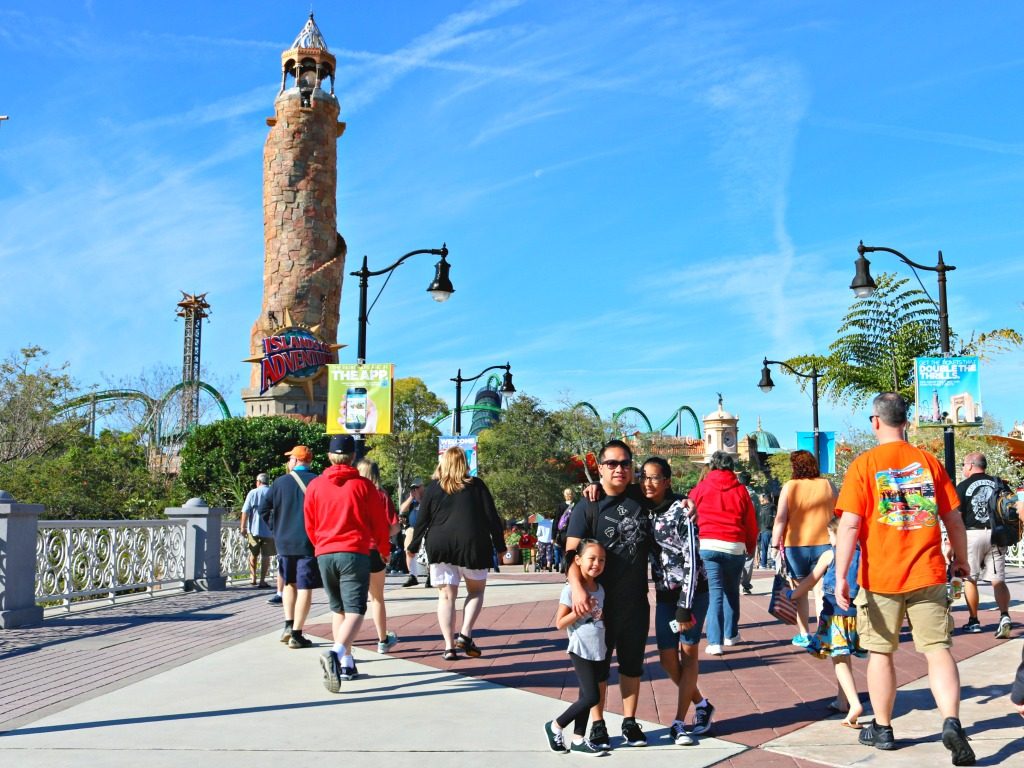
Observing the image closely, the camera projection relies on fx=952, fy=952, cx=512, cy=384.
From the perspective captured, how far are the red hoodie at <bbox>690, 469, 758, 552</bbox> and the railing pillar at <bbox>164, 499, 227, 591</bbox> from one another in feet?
30.6

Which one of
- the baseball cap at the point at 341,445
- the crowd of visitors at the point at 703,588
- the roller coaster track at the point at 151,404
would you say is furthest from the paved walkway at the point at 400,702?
the roller coaster track at the point at 151,404

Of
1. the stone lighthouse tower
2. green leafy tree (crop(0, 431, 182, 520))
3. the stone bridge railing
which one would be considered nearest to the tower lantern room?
the stone lighthouse tower

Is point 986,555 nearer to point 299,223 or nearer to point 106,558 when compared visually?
point 106,558

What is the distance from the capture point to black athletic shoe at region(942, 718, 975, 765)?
4680mm

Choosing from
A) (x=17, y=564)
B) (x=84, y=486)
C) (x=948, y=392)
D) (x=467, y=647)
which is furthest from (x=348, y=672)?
(x=84, y=486)

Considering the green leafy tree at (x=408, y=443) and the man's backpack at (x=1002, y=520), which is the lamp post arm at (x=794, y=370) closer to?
the man's backpack at (x=1002, y=520)

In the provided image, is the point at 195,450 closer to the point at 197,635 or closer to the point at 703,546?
the point at 197,635

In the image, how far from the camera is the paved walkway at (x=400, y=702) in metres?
5.04

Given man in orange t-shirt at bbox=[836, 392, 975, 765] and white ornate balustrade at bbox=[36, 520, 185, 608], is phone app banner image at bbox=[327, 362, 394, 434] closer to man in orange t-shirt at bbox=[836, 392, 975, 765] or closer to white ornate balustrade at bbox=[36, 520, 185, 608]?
white ornate balustrade at bbox=[36, 520, 185, 608]

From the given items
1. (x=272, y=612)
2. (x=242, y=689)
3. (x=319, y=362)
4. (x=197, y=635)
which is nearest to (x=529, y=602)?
(x=272, y=612)

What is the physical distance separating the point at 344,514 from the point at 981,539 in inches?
256

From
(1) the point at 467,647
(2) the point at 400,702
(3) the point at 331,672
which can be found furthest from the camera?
(1) the point at 467,647

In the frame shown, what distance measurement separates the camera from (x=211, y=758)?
491 centimetres

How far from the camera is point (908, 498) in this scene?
5031mm
